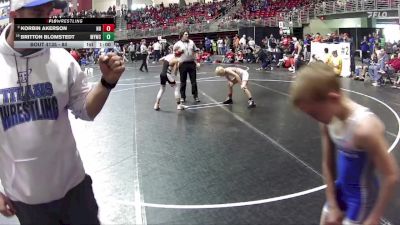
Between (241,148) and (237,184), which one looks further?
(241,148)

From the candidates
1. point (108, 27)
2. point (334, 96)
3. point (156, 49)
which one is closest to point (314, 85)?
point (334, 96)

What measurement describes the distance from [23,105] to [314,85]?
1.32m

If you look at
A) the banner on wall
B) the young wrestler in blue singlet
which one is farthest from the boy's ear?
the banner on wall

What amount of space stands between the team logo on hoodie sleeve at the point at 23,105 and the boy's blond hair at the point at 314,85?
3.82ft

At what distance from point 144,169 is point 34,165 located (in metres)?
3.77

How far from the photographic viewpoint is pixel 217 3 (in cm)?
4106

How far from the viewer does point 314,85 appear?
1832 mm

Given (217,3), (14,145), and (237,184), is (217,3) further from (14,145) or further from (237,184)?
(14,145)

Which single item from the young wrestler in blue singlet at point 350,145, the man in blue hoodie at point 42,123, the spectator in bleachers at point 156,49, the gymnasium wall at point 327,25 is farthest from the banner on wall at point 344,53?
the man in blue hoodie at point 42,123

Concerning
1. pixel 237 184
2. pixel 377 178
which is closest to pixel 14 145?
pixel 377 178
